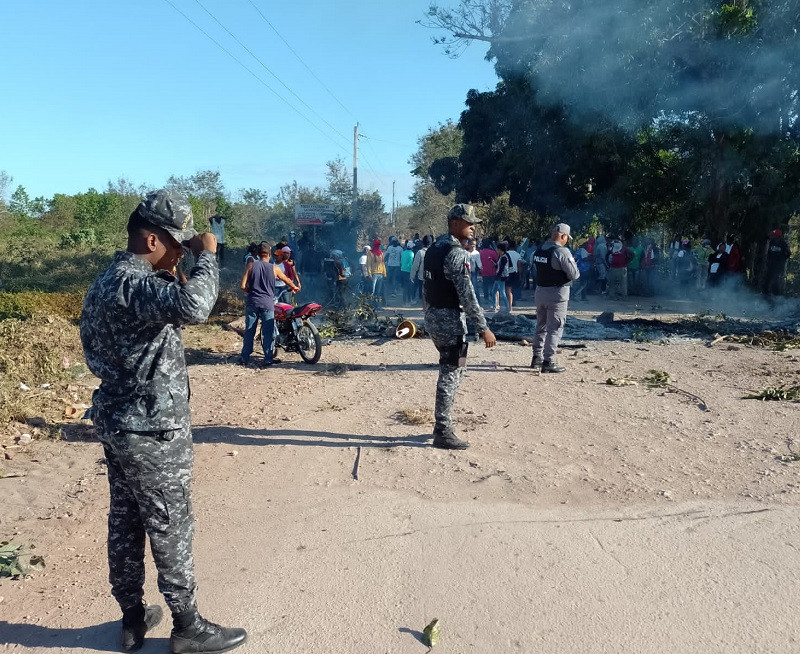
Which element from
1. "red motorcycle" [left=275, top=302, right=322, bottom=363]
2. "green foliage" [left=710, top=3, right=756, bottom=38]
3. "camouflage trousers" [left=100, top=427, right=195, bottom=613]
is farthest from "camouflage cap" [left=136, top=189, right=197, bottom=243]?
"green foliage" [left=710, top=3, right=756, bottom=38]

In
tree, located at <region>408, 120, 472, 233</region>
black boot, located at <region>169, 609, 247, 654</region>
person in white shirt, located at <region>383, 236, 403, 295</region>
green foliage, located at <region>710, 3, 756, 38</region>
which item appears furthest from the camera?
tree, located at <region>408, 120, 472, 233</region>

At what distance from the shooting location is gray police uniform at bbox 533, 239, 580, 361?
8000 mm

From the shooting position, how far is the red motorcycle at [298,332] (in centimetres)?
948

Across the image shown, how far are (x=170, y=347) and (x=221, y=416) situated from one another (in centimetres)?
403

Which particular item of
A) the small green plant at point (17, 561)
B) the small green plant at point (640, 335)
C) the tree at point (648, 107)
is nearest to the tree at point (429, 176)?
the tree at point (648, 107)

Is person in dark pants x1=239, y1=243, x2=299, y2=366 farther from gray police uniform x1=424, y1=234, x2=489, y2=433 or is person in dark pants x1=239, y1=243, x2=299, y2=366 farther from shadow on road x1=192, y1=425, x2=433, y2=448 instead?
gray police uniform x1=424, y1=234, x2=489, y2=433

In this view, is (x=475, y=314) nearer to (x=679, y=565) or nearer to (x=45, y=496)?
(x=679, y=565)

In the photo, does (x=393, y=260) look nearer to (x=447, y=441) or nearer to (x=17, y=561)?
(x=447, y=441)

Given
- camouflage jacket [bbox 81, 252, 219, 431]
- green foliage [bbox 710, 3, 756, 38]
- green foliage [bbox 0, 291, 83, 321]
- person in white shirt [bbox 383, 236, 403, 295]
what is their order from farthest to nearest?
person in white shirt [bbox 383, 236, 403, 295]
green foliage [bbox 710, 3, 756, 38]
green foliage [bbox 0, 291, 83, 321]
camouflage jacket [bbox 81, 252, 219, 431]

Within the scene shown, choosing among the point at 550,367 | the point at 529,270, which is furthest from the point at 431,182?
the point at 550,367

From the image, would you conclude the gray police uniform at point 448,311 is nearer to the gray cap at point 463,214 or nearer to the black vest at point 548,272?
the gray cap at point 463,214

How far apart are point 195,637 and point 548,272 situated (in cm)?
624

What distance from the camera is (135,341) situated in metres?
2.71

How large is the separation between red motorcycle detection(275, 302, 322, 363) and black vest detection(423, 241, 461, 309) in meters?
4.13
